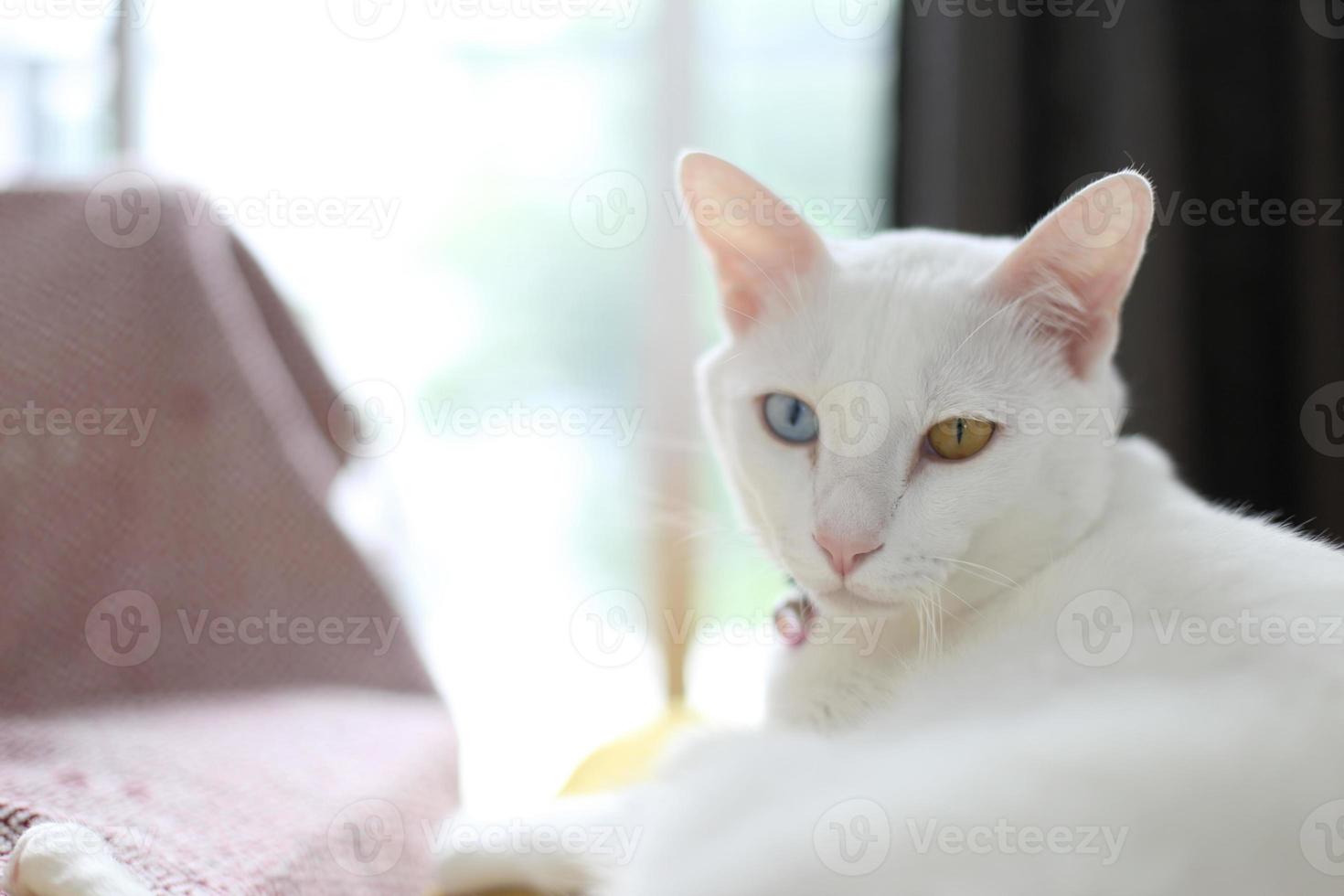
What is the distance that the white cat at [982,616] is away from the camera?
0.58 meters

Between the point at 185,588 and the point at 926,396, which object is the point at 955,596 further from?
the point at 185,588

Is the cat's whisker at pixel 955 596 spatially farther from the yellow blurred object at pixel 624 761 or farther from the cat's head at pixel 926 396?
the yellow blurred object at pixel 624 761

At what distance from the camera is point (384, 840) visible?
41.6 inches

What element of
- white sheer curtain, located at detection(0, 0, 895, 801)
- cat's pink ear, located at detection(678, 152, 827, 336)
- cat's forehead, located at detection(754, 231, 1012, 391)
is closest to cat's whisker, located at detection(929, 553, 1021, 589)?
cat's forehead, located at detection(754, 231, 1012, 391)

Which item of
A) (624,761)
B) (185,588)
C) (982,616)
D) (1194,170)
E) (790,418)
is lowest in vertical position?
(624,761)

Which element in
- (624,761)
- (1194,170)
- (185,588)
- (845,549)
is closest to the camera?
(845,549)

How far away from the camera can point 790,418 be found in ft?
3.24

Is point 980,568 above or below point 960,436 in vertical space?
below

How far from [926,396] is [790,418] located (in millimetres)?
148

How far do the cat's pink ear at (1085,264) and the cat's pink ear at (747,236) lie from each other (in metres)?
0.21

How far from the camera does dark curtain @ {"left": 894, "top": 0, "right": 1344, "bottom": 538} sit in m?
1.90

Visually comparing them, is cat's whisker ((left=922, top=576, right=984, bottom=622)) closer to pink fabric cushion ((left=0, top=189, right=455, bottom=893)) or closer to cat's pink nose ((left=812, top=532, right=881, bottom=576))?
cat's pink nose ((left=812, top=532, right=881, bottom=576))

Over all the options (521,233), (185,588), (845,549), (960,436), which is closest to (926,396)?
(960,436)

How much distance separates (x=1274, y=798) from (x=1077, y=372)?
1.67 feet
